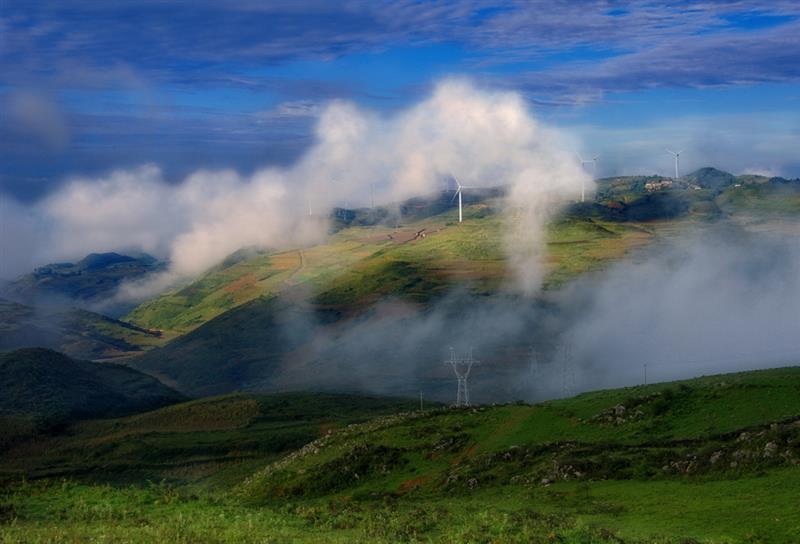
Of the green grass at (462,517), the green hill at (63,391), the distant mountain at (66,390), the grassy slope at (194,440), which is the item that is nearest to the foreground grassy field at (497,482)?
the green grass at (462,517)

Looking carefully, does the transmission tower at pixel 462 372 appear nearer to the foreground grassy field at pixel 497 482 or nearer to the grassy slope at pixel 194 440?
the grassy slope at pixel 194 440

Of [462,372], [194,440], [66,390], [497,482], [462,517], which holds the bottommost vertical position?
[462,372]

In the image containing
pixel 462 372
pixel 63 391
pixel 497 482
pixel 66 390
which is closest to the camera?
pixel 497 482

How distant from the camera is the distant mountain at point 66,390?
12938cm

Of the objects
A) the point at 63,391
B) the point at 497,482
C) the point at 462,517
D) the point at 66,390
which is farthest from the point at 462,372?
the point at 462,517

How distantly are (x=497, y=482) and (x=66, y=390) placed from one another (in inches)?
4219

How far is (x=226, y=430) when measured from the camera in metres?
112

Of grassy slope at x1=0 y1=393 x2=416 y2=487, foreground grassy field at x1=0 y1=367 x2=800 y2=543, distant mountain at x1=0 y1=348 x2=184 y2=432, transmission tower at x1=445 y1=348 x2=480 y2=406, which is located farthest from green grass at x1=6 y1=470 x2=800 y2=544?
distant mountain at x1=0 y1=348 x2=184 y2=432

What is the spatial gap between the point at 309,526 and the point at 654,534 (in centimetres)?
1351

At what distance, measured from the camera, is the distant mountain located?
129 metres

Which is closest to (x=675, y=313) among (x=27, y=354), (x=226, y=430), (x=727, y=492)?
(x=226, y=430)

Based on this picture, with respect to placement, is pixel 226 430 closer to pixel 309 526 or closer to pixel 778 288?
pixel 309 526

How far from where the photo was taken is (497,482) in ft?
164

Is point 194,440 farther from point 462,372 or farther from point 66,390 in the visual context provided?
point 462,372
